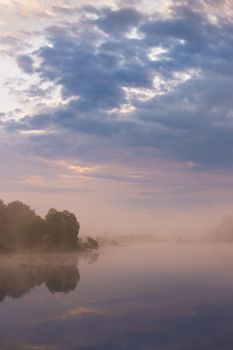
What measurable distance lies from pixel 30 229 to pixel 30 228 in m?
0.78

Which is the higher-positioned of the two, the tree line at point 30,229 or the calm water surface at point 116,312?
the tree line at point 30,229

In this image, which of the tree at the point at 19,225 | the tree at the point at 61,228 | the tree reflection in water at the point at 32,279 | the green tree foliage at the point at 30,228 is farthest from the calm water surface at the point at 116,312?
the tree at the point at 61,228

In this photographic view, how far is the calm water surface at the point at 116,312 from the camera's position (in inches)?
1756

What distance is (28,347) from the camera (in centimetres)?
4194

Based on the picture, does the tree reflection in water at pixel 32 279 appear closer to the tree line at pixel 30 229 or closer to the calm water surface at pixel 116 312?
the calm water surface at pixel 116 312

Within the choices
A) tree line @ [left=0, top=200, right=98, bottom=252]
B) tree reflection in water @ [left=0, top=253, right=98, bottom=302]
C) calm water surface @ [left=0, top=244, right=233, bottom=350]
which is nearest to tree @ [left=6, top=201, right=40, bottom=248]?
tree line @ [left=0, top=200, right=98, bottom=252]

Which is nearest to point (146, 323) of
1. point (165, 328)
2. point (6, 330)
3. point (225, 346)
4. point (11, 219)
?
point (165, 328)

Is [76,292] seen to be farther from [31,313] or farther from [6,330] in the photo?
[6,330]

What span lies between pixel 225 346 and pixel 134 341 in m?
8.86

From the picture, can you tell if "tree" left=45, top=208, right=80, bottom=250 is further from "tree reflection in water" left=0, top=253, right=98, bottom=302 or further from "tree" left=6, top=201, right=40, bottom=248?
"tree reflection in water" left=0, top=253, right=98, bottom=302

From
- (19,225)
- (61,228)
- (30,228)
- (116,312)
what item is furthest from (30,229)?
(116,312)

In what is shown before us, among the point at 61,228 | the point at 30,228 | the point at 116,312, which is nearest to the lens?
the point at 116,312

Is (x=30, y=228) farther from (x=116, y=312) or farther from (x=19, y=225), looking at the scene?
(x=116, y=312)

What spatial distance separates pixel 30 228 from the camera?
171000mm
